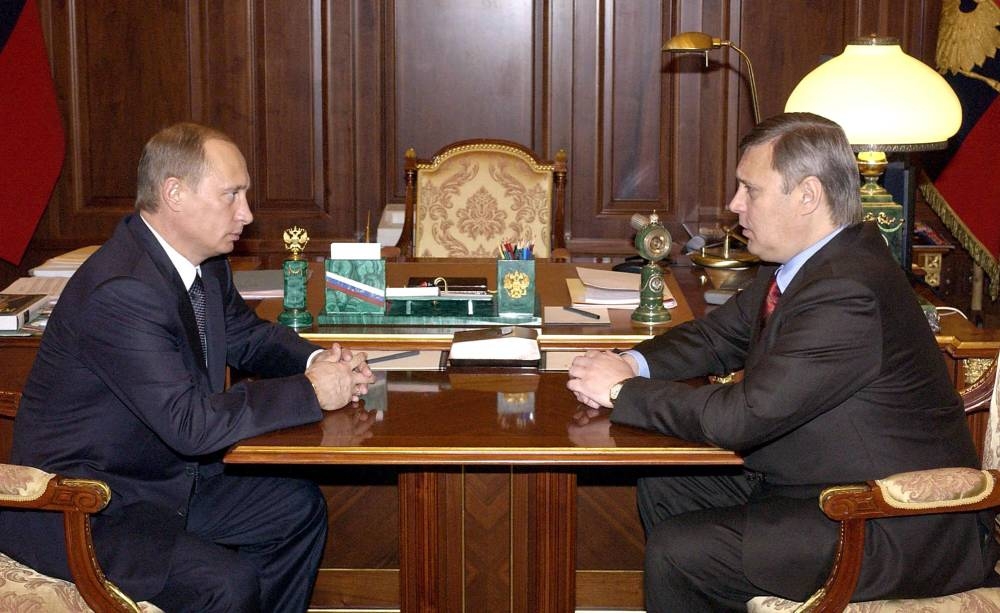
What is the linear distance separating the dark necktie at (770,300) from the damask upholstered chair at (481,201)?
201 cm

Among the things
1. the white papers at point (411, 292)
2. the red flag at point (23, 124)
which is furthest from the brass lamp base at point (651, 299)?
the red flag at point (23, 124)

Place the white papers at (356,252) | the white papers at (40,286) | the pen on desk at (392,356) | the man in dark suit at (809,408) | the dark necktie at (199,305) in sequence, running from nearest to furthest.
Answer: the man in dark suit at (809,408), the dark necktie at (199,305), the pen on desk at (392,356), the white papers at (356,252), the white papers at (40,286)

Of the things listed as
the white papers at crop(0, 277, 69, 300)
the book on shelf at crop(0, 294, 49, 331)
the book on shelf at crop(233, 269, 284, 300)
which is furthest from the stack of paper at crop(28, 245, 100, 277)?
the book on shelf at crop(233, 269, 284, 300)

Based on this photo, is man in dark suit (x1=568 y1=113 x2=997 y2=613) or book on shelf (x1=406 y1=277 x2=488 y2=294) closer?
man in dark suit (x1=568 y1=113 x2=997 y2=613)

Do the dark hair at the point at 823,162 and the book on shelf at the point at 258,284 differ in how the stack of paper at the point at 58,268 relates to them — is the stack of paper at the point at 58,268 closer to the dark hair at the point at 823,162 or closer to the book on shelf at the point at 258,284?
the book on shelf at the point at 258,284

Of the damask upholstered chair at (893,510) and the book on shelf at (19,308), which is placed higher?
the book on shelf at (19,308)

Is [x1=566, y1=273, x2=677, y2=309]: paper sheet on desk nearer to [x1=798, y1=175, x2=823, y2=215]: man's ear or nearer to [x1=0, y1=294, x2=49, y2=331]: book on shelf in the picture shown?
[x1=798, y1=175, x2=823, y2=215]: man's ear

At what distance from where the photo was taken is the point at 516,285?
9.94 ft

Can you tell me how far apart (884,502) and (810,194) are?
0.64 m

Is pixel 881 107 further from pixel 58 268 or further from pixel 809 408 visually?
pixel 58 268

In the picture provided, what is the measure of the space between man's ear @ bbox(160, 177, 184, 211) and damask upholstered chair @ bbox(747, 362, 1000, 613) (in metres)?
1.37

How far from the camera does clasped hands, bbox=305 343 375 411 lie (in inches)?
91.6

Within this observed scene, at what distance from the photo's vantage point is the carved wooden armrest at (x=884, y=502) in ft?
6.72

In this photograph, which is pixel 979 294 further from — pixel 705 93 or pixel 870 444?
pixel 870 444
